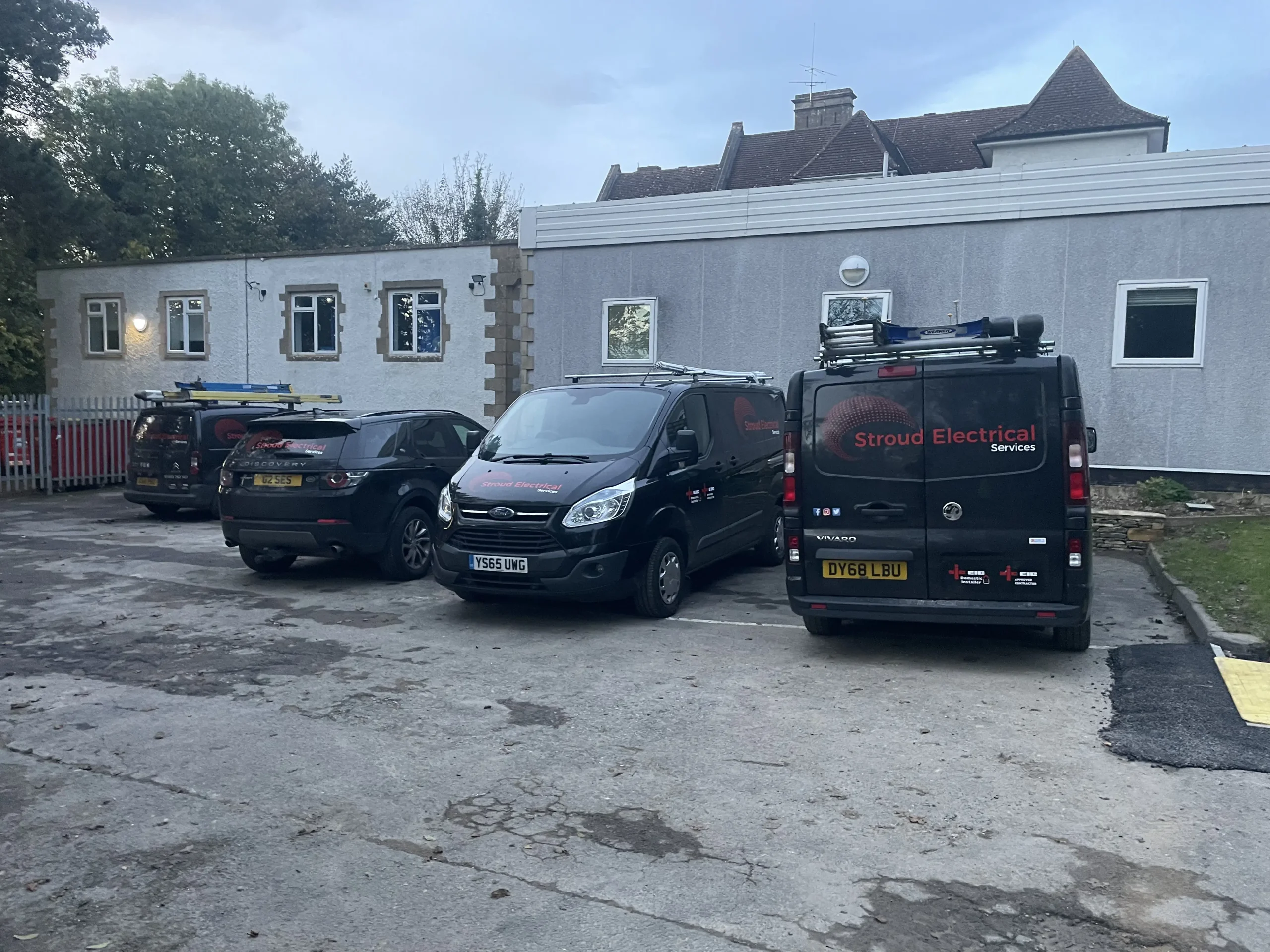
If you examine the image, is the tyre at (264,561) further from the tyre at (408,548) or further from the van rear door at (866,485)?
the van rear door at (866,485)

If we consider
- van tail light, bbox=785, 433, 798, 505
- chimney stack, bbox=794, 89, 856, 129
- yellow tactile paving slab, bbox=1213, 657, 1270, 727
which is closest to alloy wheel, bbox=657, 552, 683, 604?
van tail light, bbox=785, 433, 798, 505

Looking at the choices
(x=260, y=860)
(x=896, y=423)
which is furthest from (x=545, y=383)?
(x=260, y=860)

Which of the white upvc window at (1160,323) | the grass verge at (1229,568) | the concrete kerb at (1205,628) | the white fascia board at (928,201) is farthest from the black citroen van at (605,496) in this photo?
the white upvc window at (1160,323)

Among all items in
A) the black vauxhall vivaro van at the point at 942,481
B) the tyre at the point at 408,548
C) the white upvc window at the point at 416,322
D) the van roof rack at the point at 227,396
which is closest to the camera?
the black vauxhall vivaro van at the point at 942,481

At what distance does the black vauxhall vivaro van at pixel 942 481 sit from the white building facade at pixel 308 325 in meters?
12.2

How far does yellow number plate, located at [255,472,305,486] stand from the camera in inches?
402

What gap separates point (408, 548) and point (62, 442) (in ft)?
37.7

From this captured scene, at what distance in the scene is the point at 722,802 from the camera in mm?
4816

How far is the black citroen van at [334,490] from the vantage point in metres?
10.1

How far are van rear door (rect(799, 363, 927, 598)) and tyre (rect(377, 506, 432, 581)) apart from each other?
15.7ft

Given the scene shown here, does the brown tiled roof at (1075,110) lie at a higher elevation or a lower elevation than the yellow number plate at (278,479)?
higher

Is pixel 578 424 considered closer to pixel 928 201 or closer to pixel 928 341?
pixel 928 341

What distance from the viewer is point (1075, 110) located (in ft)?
87.6

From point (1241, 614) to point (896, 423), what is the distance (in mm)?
3230
